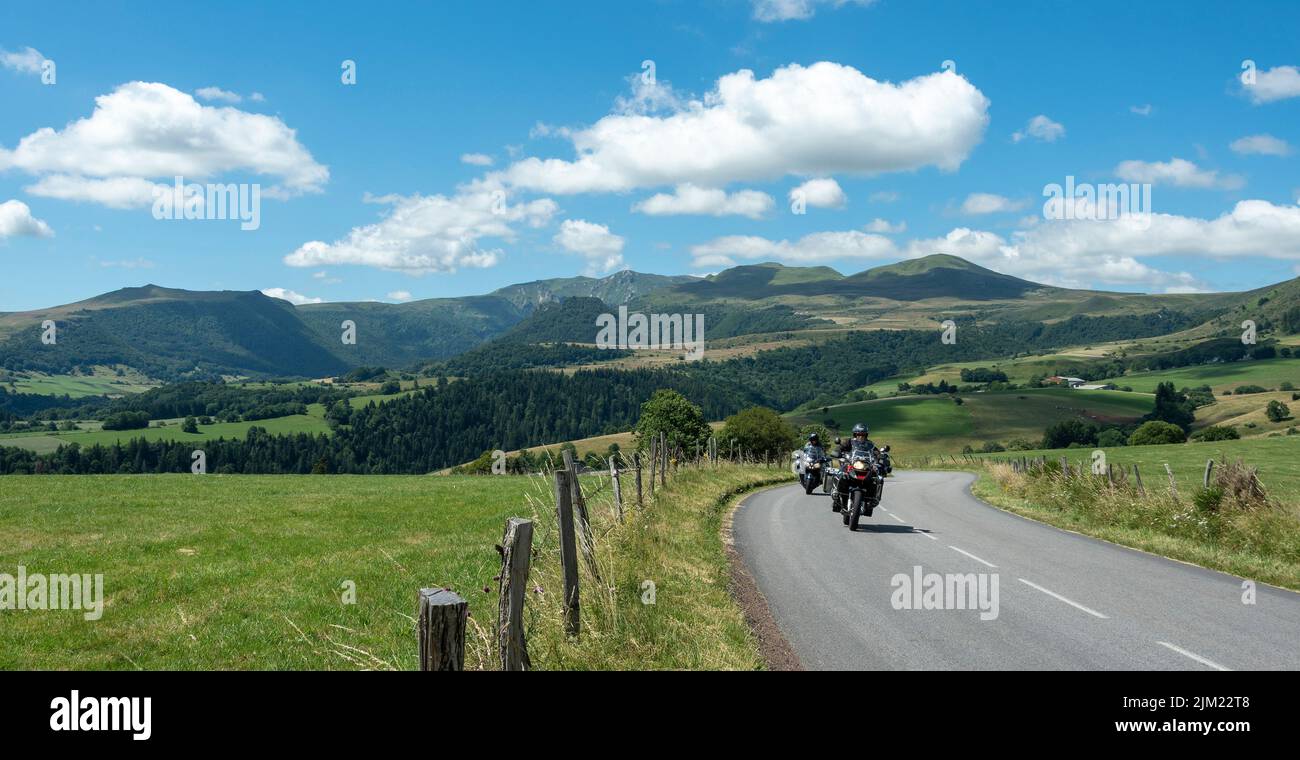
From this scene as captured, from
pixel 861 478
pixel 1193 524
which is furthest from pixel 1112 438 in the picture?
pixel 861 478

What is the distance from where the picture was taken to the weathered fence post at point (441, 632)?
179 inches

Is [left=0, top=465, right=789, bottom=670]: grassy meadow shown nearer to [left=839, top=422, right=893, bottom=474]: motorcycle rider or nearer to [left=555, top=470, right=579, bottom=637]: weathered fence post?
[left=555, top=470, right=579, bottom=637]: weathered fence post

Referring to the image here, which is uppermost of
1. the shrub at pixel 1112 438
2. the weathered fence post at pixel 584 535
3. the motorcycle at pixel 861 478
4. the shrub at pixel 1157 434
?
the weathered fence post at pixel 584 535

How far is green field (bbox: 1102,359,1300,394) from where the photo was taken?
154 meters

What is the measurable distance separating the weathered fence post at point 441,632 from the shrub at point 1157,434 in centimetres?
10416

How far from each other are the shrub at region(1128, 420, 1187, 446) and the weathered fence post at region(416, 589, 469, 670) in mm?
104163

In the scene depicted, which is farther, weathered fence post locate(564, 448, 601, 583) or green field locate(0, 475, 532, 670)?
weathered fence post locate(564, 448, 601, 583)

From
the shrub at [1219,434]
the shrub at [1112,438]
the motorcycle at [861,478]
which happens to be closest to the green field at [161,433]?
the motorcycle at [861,478]

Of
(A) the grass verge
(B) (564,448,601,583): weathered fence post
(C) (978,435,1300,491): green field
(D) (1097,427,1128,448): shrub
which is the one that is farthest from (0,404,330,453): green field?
(D) (1097,427,1128,448): shrub

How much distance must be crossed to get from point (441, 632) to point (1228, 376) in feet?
670

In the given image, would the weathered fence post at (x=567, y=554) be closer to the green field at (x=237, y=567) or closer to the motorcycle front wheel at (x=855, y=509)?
the green field at (x=237, y=567)

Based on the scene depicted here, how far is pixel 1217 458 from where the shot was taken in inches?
2307
